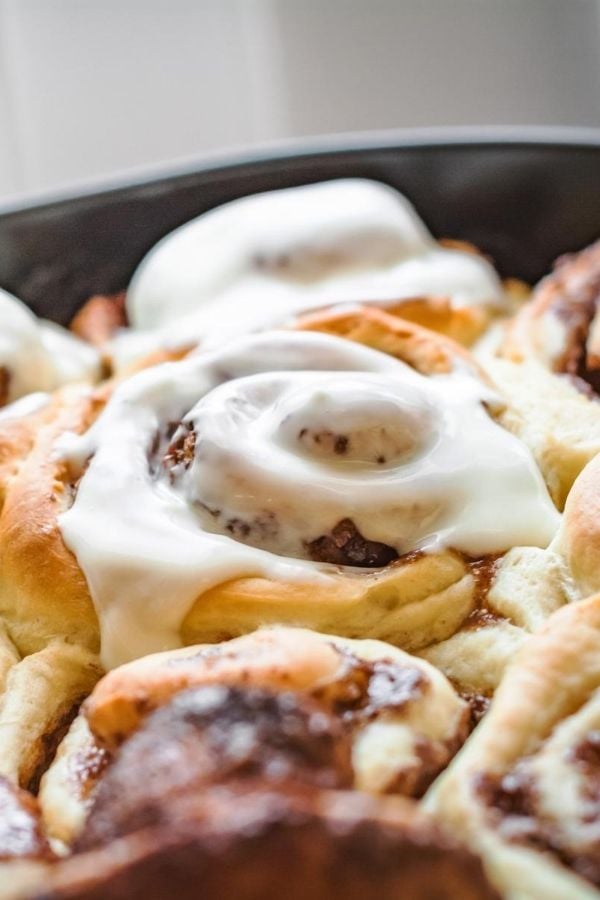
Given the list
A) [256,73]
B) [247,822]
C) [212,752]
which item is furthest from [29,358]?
[256,73]

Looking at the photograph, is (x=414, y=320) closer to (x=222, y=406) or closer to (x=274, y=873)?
(x=222, y=406)

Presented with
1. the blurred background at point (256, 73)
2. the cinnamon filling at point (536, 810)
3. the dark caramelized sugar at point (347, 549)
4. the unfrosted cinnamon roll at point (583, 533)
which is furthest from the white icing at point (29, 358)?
the blurred background at point (256, 73)

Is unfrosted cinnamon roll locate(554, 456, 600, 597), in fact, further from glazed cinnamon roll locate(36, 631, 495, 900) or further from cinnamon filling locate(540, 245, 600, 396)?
cinnamon filling locate(540, 245, 600, 396)

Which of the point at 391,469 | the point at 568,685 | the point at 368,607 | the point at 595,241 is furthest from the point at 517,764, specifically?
the point at 595,241

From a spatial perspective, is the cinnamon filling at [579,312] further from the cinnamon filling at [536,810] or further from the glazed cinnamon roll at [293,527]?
the cinnamon filling at [536,810]

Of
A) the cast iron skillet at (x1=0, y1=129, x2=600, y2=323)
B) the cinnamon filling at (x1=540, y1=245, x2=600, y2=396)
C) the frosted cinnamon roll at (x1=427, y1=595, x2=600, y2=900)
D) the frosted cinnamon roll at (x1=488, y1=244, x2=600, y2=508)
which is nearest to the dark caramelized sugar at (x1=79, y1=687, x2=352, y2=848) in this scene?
the frosted cinnamon roll at (x1=427, y1=595, x2=600, y2=900)
